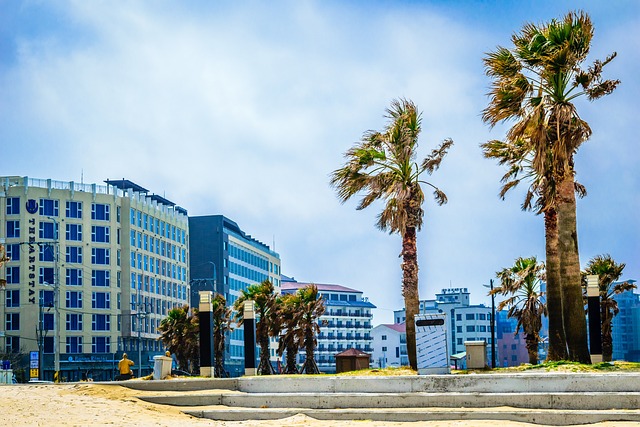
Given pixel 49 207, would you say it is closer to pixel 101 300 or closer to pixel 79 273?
pixel 79 273

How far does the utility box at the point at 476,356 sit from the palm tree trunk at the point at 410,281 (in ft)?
10.7

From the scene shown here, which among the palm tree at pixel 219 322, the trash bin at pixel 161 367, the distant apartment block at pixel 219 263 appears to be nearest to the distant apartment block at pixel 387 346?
the distant apartment block at pixel 219 263

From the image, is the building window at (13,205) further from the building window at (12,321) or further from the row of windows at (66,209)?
the building window at (12,321)

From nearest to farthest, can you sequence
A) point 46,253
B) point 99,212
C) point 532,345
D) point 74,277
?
point 532,345
point 46,253
point 74,277
point 99,212

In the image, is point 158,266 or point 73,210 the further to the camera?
point 158,266

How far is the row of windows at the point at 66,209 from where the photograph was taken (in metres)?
97.1

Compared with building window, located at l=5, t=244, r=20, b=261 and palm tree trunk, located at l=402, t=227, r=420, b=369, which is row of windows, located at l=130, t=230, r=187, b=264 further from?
palm tree trunk, located at l=402, t=227, r=420, b=369

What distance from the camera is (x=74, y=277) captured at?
98.8 meters

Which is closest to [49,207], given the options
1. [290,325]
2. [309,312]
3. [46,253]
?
[46,253]

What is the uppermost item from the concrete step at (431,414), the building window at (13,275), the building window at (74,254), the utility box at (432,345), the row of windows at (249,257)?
the row of windows at (249,257)

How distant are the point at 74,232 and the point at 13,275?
24.7 feet

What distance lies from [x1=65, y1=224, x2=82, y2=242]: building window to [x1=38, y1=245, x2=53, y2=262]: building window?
263 cm

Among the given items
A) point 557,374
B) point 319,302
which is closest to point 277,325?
point 319,302

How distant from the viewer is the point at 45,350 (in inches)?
3688
